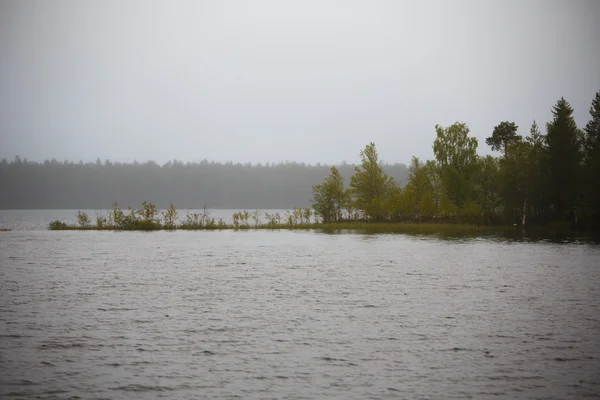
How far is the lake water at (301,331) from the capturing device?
13156 mm

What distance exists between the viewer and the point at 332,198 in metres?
88.8

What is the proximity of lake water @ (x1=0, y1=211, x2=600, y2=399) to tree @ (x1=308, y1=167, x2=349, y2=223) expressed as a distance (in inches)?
1992

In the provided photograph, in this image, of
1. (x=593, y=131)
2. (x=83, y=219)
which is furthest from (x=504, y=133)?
(x=83, y=219)

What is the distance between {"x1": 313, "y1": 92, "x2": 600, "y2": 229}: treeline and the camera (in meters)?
75.6

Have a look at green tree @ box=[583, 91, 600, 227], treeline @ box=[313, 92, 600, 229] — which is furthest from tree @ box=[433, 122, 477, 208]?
green tree @ box=[583, 91, 600, 227]

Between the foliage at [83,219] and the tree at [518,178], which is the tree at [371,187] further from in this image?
the foliage at [83,219]

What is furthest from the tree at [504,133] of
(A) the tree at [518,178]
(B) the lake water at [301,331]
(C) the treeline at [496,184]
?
(B) the lake water at [301,331]

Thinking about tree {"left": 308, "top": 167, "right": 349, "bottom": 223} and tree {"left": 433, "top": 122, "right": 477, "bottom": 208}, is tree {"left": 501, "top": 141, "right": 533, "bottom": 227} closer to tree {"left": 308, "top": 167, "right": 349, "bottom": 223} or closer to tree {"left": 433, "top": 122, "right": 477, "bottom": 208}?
tree {"left": 433, "top": 122, "right": 477, "bottom": 208}

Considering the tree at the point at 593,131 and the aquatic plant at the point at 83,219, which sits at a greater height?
the tree at the point at 593,131

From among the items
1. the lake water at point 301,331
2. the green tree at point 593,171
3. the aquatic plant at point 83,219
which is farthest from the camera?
the aquatic plant at point 83,219

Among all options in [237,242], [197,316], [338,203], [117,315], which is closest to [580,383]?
[197,316]

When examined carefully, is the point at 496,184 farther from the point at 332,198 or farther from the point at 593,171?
the point at 332,198

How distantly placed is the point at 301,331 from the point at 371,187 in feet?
243

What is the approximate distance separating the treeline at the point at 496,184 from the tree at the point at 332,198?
0.16m
